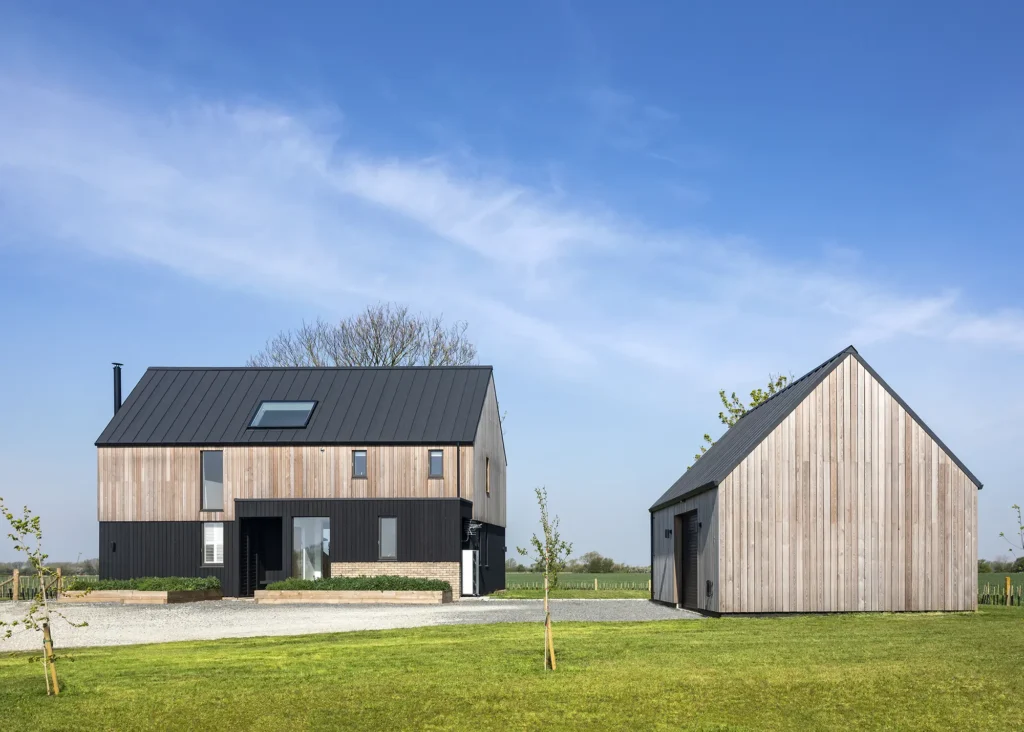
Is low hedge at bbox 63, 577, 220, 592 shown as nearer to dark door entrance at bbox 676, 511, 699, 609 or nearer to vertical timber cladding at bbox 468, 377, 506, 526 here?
vertical timber cladding at bbox 468, 377, 506, 526

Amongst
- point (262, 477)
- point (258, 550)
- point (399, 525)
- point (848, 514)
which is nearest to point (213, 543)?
point (258, 550)

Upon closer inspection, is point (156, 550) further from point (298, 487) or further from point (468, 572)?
point (468, 572)

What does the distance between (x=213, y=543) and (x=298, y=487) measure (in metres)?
3.71

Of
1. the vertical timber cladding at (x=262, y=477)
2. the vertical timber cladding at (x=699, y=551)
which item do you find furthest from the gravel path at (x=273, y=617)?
the vertical timber cladding at (x=262, y=477)

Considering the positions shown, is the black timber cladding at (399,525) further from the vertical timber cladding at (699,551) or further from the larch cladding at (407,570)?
the vertical timber cladding at (699,551)

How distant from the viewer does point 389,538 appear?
37625 mm

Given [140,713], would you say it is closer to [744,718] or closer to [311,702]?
[311,702]

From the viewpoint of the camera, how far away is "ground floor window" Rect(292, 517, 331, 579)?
1491 inches

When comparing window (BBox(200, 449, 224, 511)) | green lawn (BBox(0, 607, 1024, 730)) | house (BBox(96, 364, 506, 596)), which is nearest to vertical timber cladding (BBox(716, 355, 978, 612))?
green lawn (BBox(0, 607, 1024, 730))

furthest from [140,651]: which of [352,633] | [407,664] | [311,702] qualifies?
[311,702]

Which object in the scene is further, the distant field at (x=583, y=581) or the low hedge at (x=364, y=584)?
the distant field at (x=583, y=581)

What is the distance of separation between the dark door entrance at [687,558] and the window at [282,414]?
15.7 metres

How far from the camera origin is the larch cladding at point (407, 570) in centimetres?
3684

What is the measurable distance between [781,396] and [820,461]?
4.36 metres
